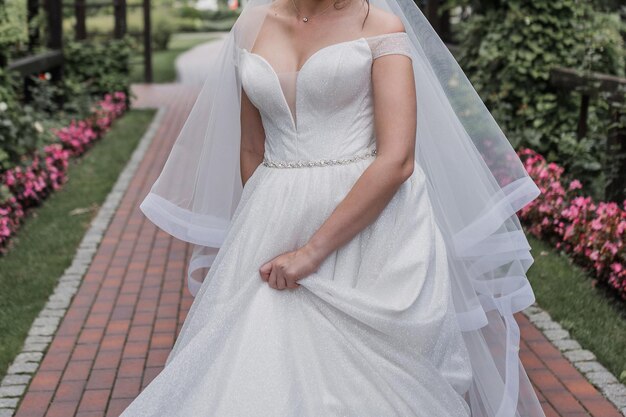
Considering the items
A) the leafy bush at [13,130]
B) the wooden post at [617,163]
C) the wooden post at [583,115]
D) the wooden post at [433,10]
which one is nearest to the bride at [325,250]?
the wooden post at [617,163]

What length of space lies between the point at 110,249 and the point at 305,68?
4245mm

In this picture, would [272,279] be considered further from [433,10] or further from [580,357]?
[433,10]

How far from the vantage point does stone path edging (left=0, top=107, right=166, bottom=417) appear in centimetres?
414

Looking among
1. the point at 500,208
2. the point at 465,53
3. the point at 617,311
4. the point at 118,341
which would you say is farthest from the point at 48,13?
the point at 500,208

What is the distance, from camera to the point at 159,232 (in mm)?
6969

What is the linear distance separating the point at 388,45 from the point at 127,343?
8.82 feet

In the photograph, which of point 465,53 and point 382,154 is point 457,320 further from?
point 465,53

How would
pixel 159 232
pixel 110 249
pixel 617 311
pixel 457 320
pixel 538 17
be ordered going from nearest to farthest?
pixel 457 320 → pixel 617 311 → pixel 110 249 → pixel 159 232 → pixel 538 17

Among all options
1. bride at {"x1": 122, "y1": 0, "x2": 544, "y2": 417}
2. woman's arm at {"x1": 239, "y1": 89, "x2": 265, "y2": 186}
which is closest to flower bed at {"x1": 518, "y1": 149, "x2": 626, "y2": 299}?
bride at {"x1": 122, "y1": 0, "x2": 544, "y2": 417}

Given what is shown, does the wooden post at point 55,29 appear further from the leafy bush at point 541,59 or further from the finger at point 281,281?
the finger at point 281,281

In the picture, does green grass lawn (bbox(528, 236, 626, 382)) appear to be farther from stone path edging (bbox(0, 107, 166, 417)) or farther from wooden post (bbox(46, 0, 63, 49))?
wooden post (bbox(46, 0, 63, 49))

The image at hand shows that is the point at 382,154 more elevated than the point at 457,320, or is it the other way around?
the point at 382,154

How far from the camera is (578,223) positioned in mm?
5934

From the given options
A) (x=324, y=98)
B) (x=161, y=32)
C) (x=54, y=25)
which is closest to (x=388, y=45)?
(x=324, y=98)
